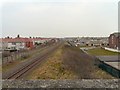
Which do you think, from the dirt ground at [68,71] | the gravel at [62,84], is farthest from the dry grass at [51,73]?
the gravel at [62,84]

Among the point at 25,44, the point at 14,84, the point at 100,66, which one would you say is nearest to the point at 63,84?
the point at 14,84

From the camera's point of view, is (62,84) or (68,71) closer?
(62,84)

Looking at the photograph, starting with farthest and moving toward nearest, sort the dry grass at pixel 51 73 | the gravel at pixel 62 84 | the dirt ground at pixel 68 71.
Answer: the dirt ground at pixel 68 71, the dry grass at pixel 51 73, the gravel at pixel 62 84

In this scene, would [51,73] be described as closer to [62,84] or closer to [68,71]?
[68,71]

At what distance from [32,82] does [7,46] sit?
55.3m

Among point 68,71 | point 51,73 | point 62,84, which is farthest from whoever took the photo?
point 68,71

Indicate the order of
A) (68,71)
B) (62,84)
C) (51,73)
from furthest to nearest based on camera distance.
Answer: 1. (68,71)
2. (51,73)
3. (62,84)

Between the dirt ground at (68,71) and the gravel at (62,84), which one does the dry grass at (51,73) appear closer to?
the dirt ground at (68,71)

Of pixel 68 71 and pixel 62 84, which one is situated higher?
pixel 62 84

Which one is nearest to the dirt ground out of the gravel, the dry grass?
the dry grass

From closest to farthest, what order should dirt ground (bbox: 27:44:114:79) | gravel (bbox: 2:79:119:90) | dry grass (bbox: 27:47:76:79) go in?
gravel (bbox: 2:79:119:90) → dry grass (bbox: 27:47:76:79) → dirt ground (bbox: 27:44:114:79)

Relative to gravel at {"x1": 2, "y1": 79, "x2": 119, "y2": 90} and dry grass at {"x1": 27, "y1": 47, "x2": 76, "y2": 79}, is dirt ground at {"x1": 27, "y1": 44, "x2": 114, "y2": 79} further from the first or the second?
gravel at {"x1": 2, "y1": 79, "x2": 119, "y2": 90}

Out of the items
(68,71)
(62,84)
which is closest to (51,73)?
(68,71)

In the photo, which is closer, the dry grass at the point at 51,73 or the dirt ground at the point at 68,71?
the dry grass at the point at 51,73
